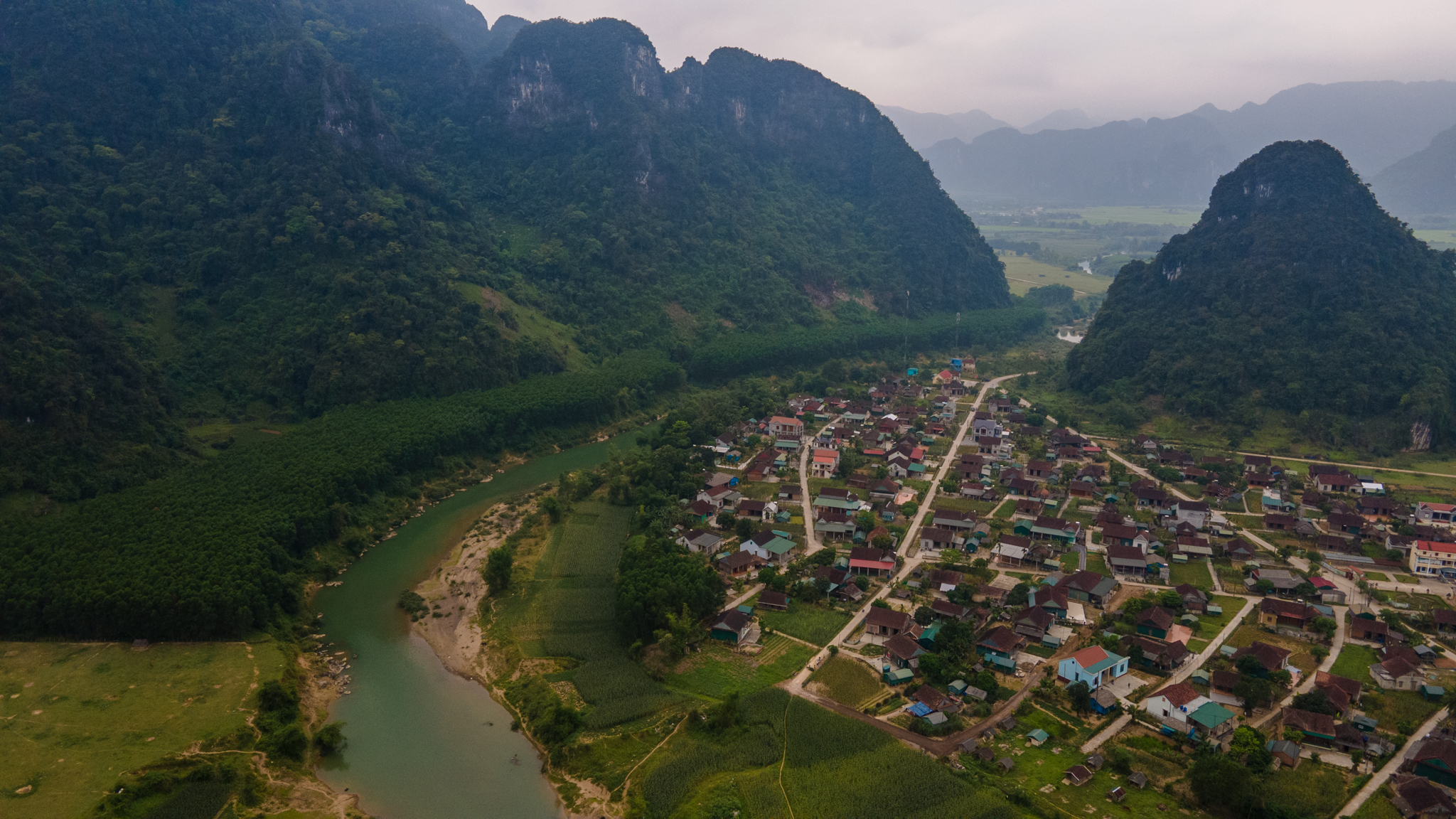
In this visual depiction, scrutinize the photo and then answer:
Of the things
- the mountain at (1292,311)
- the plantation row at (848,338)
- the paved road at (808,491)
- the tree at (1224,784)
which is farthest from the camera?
the plantation row at (848,338)

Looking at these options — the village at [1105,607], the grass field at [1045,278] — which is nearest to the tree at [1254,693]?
the village at [1105,607]

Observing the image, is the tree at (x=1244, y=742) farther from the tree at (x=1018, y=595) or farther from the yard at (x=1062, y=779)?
the tree at (x=1018, y=595)

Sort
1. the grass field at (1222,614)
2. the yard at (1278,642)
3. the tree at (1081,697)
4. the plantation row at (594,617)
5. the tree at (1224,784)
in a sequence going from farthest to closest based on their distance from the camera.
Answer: the grass field at (1222,614)
the yard at (1278,642)
the plantation row at (594,617)
the tree at (1081,697)
the tree at (1224,784)

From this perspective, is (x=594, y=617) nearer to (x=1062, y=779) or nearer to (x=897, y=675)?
(x=897, y=675)

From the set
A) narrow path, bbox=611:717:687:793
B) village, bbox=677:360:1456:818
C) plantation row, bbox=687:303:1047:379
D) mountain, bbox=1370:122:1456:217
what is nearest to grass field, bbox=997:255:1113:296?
plantation row, bbox=687:303:1047:379

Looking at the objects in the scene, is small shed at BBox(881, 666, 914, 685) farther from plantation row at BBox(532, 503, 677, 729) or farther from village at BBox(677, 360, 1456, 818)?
plantation row at BBox(532, 503, 677, 729)

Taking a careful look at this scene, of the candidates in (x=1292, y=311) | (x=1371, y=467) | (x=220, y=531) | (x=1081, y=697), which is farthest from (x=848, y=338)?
(x=220, y=531)
